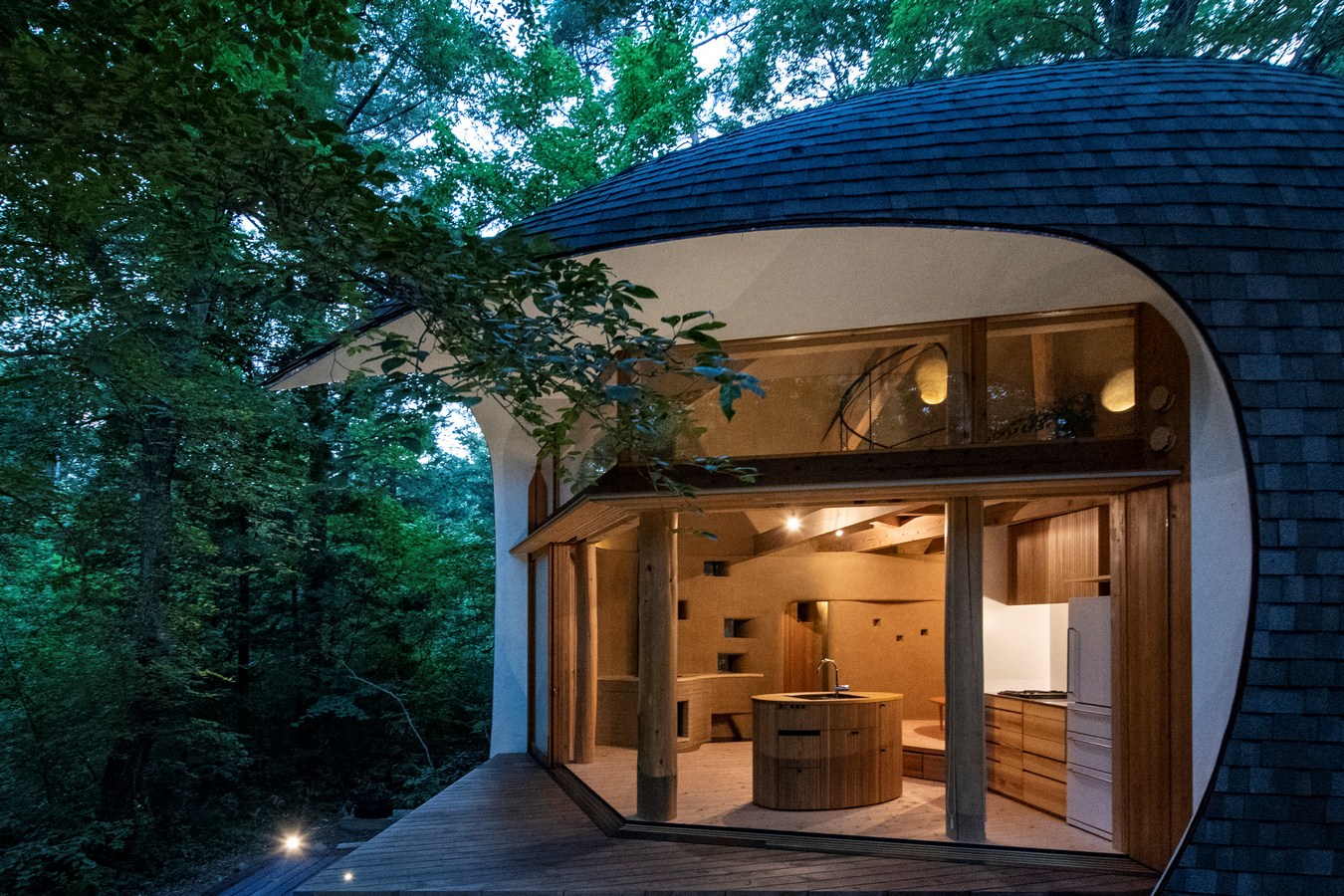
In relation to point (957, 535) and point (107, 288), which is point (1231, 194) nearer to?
point (957, 535)

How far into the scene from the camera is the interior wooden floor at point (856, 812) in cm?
660

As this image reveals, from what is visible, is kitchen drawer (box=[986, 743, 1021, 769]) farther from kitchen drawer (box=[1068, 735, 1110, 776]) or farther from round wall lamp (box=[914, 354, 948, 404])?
round wall lamp (box=[914, 354, 948, 404])

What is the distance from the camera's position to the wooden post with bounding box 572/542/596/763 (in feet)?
33.3

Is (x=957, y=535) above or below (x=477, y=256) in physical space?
below

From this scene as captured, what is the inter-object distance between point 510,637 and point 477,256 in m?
8.50

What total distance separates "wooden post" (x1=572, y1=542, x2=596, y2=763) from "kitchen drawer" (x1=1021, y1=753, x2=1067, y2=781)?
13.3 feet

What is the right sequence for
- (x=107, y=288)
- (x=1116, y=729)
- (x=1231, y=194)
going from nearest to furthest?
(x=1231, y=194)
(x=1116, y=729)
(x=107, y=288)

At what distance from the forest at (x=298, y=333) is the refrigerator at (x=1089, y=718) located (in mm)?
3097

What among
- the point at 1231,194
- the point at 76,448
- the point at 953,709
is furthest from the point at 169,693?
the point at 1231,194

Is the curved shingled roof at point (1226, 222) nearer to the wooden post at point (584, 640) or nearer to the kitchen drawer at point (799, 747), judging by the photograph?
the kitchen drawer at point (799, 747)

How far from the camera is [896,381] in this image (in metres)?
6.57

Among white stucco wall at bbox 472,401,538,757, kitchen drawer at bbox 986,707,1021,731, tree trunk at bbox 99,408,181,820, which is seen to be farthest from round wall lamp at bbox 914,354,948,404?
tree trunk at bbox 99,408,181,820

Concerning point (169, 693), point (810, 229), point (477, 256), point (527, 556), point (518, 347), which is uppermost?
point (810, 229)

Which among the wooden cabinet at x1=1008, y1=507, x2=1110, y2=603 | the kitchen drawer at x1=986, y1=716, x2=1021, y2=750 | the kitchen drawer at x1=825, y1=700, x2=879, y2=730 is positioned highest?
the wooden cabinet at x1=1008, y1=507, x2=1110, y2=603
